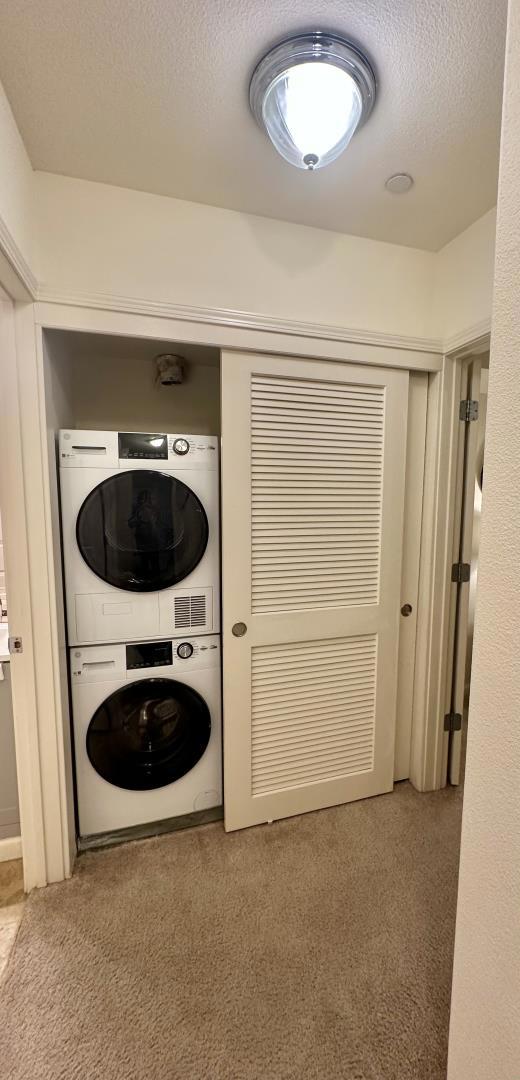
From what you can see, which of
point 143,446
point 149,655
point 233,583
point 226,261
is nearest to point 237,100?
point 226,261

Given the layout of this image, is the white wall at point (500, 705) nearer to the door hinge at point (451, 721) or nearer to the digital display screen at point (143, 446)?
the digital display screen at point (143, 446)

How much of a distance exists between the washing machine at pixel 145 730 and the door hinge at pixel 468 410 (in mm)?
1482

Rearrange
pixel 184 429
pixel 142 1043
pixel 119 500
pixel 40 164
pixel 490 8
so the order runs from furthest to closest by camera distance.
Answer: pixel 184 429 < pixel 119 500 < pixel 40 164 < pixel 142 1043 < pixel 490 8

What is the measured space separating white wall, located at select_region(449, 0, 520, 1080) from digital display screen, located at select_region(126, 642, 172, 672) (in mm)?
1204

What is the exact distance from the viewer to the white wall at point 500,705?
2.00ft

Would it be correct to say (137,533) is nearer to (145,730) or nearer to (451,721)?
(145,730)

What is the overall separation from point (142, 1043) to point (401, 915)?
0.86 meters

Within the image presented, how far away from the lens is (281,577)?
1.72 m

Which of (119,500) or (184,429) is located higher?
(184,429)

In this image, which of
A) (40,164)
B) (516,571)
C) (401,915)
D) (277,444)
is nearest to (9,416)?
(40,164)

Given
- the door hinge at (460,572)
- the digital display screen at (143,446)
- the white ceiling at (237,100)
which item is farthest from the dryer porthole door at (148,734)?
the white ceiling at (237,100)

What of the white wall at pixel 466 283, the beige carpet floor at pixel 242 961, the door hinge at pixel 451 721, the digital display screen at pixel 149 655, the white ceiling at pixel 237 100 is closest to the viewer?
the white ceiling at pixel 237 100

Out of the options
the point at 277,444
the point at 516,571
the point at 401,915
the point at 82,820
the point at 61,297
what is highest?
the point at 61,297

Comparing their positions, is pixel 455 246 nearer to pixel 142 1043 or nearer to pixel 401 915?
pixel 401 915
